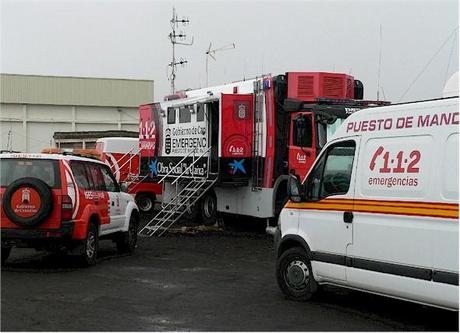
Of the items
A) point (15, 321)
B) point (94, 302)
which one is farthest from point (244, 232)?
point (15, 321)

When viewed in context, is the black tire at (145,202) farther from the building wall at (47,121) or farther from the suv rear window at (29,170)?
the building wall at (47,121)

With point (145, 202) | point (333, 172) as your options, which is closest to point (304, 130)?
point (333, 172)

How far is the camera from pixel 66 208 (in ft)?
34.0

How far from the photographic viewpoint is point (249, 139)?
1661 cm

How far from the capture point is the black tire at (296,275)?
27.2 ft

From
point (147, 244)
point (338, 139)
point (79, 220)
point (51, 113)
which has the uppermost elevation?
point (51, 113)

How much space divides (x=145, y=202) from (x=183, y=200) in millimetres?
5544

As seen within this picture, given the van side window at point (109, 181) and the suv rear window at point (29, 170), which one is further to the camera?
the van side window at point (109, 181)

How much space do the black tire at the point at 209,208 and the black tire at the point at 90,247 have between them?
726 cm

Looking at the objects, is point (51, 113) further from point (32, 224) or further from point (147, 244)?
point (32, 224)

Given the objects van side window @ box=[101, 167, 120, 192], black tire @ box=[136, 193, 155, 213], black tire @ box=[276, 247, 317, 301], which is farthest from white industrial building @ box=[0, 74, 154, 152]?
black tire @ box=[276, 247, 317, 301]

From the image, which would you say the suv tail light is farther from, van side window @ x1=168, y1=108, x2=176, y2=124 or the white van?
van side window @ x1=168, y1=108, x2=176, y2=124

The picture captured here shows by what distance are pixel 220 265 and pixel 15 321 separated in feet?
16.8

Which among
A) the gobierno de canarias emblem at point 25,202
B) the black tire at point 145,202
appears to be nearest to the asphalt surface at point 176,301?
the gobierno de canarias emblem at point 25,202
